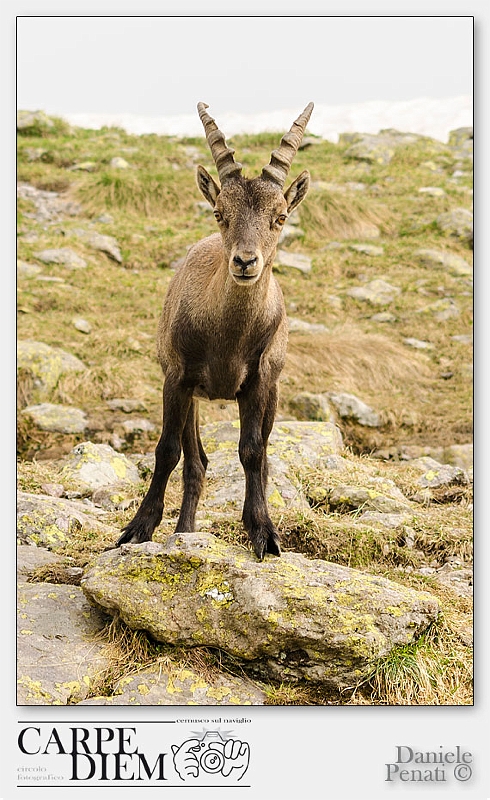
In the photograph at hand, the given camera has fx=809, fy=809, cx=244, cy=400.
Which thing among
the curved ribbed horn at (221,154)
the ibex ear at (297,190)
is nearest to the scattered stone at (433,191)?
the ibex ear at (297,190)

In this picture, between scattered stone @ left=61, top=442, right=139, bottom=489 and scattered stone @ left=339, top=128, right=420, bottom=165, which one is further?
scattered stone @ left=339, top=128, right=420, bottom=165

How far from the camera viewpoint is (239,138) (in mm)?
23422

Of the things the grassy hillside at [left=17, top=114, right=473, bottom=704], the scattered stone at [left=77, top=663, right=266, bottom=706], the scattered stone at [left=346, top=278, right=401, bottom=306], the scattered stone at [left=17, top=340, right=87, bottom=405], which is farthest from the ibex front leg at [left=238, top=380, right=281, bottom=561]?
the scattered stone at [left=346, top=278, right=401, bottom=306]

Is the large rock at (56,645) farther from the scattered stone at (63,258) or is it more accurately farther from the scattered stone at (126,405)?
the scattered stone at (63,258)

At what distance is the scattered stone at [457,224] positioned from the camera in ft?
60.1

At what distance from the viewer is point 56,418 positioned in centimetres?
1070

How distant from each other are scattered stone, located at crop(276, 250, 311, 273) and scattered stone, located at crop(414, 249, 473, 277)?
2.55 metres

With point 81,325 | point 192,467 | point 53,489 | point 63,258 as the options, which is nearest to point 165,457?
point 192,467

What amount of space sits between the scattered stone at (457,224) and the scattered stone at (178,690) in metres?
15.0

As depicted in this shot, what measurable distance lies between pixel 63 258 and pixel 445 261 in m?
7.94

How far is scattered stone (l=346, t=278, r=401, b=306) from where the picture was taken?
15781 millimetres

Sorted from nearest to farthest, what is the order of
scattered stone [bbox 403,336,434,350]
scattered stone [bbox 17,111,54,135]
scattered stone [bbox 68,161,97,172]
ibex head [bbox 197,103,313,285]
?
1. ibex head [bbox 197,103,313,285]
2. scattered stone [bbox 403,336,434,350]
3. scattered stone [bbox 68,161,97,172]
4. scattered stone [bbox 17,111,54,135]

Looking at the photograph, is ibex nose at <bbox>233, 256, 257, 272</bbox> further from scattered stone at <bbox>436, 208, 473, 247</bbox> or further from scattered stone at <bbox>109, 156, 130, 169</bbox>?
scattered stone at <bbox>109, 156, 130, 169</bbox>

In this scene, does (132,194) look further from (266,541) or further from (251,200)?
(266,541)
